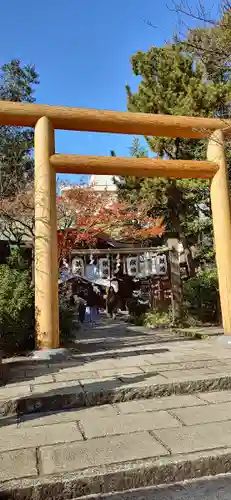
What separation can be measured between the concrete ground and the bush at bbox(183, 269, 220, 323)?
269 inches

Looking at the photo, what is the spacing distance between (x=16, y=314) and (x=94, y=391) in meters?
3.21

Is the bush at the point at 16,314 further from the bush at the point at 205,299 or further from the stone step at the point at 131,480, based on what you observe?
the bush at the point at 205,299

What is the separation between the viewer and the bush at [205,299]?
12.7 m

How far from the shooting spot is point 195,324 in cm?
1223

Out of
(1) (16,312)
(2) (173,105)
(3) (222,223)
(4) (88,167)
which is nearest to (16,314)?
(1) (16,312)

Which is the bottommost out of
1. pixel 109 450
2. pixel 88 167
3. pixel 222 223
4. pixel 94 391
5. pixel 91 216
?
pixel 109 450

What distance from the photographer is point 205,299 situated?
1288 cm

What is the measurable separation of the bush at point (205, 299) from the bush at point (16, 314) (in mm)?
6947

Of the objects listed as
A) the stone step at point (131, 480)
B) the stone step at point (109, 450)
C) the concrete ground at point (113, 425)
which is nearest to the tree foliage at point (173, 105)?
the concrete ground at point (113, 425)

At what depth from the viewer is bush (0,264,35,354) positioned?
700cm

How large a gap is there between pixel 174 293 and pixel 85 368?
23.4ft

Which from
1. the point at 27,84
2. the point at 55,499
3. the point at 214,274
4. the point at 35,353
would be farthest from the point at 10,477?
the point at 27,84

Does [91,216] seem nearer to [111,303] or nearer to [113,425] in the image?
[111,303]

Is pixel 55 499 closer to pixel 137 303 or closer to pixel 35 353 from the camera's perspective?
pixel 35 353
